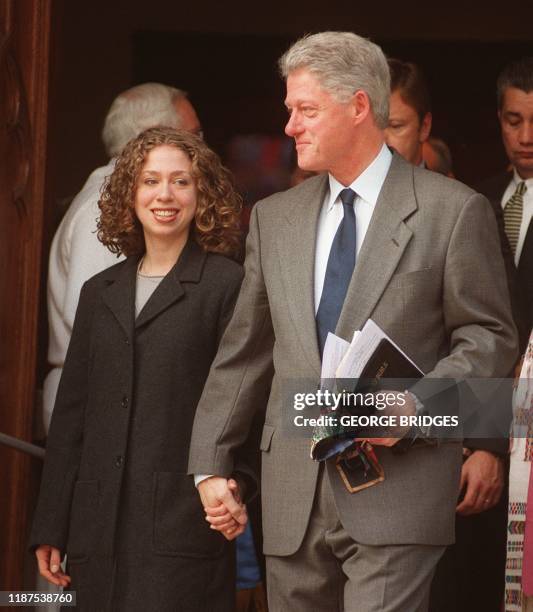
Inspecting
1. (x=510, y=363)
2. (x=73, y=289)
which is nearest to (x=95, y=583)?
(x=73, y=289)

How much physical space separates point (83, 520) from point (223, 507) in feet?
1.86

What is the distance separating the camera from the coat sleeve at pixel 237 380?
3.76 meters

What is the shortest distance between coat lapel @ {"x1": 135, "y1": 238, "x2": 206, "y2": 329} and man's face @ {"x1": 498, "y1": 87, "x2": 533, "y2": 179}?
4.61 feet

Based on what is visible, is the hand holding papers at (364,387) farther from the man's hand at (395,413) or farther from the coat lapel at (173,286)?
the coat lapel at (173,286)

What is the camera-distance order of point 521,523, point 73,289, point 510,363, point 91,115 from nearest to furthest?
1. point 510,363
2. point 521,523
3. point 73,289
4. point 91,115

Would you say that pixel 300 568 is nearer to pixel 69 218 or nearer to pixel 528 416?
pixel 528 416

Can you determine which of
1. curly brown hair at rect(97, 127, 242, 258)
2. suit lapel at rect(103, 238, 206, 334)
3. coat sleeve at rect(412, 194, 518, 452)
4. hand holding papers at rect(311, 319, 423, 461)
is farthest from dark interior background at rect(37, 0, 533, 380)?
hand holding papers at rect(311, 319, 423, 461)

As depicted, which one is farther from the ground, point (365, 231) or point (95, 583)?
point (365, 231)

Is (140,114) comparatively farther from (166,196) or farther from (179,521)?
(179,521)

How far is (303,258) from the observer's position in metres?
3.63

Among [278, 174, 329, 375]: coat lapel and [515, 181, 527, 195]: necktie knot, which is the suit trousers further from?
[515, 181, 527, 195]: necktie knot

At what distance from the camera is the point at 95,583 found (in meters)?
4.01

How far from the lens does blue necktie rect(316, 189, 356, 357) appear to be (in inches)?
140

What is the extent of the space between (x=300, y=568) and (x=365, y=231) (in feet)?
2.86
